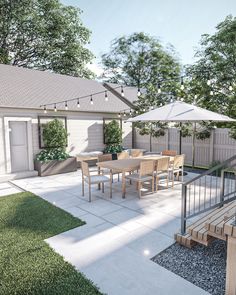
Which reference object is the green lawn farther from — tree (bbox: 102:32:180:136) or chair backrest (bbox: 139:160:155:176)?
tree (bbox: 102:32:180:136)

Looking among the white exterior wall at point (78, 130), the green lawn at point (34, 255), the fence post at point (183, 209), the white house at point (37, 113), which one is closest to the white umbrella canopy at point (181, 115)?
the white house at point (37, 113)

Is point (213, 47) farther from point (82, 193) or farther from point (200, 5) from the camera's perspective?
point (82, 193)

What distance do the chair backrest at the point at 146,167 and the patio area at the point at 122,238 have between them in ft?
2.28

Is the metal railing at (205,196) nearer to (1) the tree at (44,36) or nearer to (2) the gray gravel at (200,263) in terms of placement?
(2) the gray gravel at (200,263)

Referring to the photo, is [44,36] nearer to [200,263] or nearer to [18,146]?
[18,146]

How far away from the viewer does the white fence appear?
9633 mm

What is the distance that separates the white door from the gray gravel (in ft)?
24.4

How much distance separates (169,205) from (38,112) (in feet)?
22.2

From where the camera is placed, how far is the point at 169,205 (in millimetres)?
5570

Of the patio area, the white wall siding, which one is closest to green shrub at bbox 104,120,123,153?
the white wall siding

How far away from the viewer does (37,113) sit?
9445 mm

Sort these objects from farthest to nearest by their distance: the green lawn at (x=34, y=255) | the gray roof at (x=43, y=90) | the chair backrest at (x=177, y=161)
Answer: the gray roof at (x=43, y=90), the chair backrest at (x=177, y=161), the green lawn at (x=34, y=255)

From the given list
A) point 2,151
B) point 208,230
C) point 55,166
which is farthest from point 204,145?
point 2,151

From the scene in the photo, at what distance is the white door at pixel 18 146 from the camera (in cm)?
895
